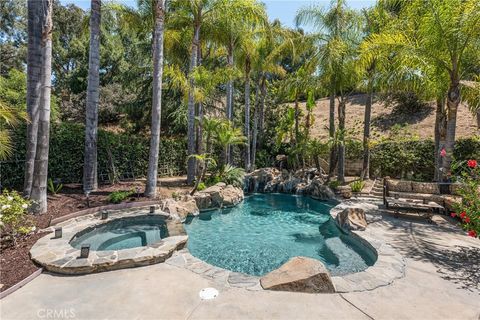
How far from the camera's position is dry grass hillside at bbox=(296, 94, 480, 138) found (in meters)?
19.7

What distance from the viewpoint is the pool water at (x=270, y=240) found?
655 centimetres

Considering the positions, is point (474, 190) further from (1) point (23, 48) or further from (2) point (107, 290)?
(1) point (23, 48)

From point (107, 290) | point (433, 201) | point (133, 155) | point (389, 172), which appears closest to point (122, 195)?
point (133, 155)

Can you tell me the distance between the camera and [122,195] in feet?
34.0

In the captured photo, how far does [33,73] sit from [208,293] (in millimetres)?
7861

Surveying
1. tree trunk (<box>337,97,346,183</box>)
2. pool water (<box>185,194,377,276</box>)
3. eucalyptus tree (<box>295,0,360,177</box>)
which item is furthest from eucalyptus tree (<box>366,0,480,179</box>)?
pool water (<box>185,194,377,276</box>)

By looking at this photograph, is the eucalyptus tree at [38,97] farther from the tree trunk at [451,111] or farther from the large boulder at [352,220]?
the tree trunk at [451,111]

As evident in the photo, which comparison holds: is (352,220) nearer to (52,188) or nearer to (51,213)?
(51,213)

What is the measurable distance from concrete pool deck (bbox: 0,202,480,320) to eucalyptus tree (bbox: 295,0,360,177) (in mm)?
11124

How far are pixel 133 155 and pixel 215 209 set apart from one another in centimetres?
610

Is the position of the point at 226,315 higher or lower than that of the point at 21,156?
lower

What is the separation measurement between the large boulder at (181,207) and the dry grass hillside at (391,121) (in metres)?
11.0

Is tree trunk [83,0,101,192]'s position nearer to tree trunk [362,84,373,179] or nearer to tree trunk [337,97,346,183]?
tree trunk [337,97,346,183]

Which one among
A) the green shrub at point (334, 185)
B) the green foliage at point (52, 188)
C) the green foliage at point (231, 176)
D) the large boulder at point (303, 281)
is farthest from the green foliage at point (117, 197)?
the green shrub at point (334, 185)
